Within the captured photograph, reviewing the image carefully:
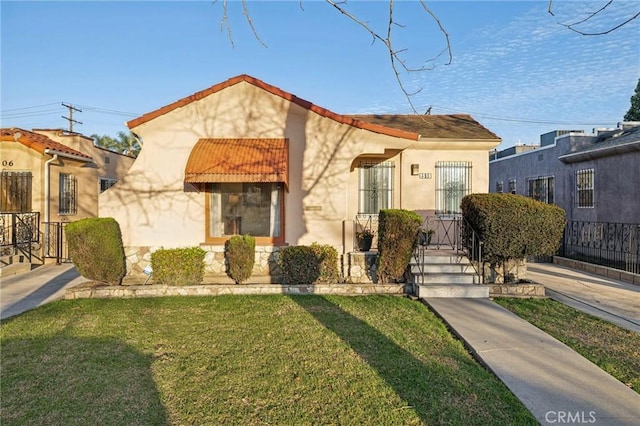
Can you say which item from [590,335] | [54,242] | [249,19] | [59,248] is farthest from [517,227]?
[54,242]

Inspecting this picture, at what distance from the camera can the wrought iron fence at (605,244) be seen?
12.0 m

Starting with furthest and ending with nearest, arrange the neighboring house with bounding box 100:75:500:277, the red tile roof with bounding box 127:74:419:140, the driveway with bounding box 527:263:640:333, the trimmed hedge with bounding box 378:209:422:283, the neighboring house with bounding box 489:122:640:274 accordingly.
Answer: the neighboring house with bounding box 489:122:640:274, the neighboring house with bounding box 100:75:500:277, the red tile roof with bounding box 127:74:419:140, the trimmed hedge with bounding box 378:209:422:283, the driveway with bounding box 527:263:640:333

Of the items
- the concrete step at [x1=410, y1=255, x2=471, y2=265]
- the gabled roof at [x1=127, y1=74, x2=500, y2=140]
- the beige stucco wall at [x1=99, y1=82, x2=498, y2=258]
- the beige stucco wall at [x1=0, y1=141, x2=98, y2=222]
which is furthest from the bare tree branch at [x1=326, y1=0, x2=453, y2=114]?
the beige stucco wall at [x1=0, y1=141, x2=98, y2=222]

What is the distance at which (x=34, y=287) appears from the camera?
33.8ft

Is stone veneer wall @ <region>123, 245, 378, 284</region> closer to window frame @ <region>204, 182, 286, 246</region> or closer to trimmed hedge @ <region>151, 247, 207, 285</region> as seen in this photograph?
window frame @ <region>204, 182, 286, 246</region>

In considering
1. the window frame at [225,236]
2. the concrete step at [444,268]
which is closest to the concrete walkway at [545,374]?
the concrete step at [444,268]

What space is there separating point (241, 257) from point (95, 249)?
12.3 ft

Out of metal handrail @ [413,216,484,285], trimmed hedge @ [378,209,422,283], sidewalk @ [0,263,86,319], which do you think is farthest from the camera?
metal handrail @ [413,216,484,285]

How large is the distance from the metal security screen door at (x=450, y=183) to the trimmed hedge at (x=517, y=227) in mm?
3932

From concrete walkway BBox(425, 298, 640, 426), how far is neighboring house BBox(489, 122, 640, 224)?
10707 millimetres

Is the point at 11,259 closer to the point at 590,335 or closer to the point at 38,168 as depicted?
the point at 38,168

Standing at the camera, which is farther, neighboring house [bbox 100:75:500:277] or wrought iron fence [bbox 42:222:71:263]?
wrought iron fence [bbox 42:222:71:263]

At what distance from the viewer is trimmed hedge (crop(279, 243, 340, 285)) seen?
393 inches

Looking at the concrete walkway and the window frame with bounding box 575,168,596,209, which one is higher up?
the window frame with bounding box 575,168,596,209
